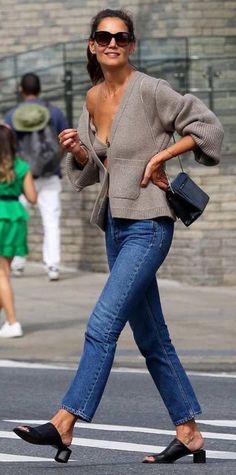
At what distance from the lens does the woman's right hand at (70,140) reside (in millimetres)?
7094

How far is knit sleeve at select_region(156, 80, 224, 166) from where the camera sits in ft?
23.1

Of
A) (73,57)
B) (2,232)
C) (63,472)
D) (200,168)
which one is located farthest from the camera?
(73,57)

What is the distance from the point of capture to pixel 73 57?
62.3ft

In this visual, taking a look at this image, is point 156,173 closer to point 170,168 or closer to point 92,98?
point 92,98

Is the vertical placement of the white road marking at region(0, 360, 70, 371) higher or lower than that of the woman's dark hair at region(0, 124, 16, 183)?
lower

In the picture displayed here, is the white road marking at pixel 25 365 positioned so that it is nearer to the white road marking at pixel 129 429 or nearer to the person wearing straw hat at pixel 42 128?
the white road marking at pixel 129 429

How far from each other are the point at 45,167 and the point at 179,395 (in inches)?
382

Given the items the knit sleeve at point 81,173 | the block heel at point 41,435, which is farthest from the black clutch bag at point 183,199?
the block heel at point 41,435

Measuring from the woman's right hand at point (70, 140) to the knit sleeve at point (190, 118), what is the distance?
0.37 m

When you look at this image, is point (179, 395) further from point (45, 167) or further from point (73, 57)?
point (73, 57)

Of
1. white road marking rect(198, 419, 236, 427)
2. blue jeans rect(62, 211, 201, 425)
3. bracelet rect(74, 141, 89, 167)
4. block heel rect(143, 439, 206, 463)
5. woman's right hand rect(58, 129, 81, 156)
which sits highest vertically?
woman's right hand rect(58, 129, 81, 156)

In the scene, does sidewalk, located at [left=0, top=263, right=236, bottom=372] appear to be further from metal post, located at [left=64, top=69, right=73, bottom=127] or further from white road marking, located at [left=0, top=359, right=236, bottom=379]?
metal post, located at [left=64, top=69, right=73, bottom=127]

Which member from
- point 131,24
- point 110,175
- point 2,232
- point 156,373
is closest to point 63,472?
point 156,373

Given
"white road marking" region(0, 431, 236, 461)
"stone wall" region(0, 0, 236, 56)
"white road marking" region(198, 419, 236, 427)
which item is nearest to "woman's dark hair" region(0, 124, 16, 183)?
"white road marking" region(198, 419, 236, 427)
